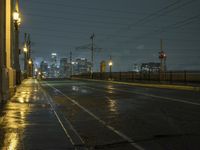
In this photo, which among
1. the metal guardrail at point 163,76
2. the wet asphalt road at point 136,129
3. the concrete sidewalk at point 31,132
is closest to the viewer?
the concrete sidewalk at point 31,132

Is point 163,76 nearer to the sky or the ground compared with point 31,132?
nearer to the sky

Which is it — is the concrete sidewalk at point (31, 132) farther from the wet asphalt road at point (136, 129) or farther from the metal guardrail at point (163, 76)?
the metal guardrail at point (163, 76)

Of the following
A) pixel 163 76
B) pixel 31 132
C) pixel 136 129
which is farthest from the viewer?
pixel 163 76

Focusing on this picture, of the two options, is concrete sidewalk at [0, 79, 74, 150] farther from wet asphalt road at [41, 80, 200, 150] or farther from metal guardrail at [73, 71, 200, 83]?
metal guardrail at [73, 71, 200, 83]

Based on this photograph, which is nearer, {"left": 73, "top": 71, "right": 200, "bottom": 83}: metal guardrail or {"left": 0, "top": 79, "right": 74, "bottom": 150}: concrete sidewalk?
{"left": 0, "top": 79, "right": 74, "bottom": 150}: concrete sidewalk

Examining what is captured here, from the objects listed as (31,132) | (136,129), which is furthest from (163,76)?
(31,132)

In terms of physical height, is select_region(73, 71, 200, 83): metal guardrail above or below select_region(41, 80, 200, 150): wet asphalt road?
above

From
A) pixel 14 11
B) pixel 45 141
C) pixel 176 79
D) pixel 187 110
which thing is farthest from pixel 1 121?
pixel 176 79

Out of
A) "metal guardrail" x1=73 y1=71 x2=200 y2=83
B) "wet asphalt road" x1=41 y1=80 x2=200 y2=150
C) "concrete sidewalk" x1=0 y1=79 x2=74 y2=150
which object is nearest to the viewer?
"concrete sidewalk" x1=0 y1=79 x2=74 y2=150

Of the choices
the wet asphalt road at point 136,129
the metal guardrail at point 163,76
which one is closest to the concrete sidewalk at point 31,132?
the wet asphalt road at point 136,129

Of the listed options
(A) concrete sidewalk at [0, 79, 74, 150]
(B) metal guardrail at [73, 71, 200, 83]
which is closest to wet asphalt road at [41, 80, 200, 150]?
(A) concrete sidewalk at [0, 79, 74, 150]

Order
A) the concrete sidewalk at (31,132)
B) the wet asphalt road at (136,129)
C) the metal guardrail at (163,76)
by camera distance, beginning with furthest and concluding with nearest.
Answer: the metal guardrail at (163,76), the wet asphalt road at (136,129), the concrete sidewalk at (31,132)

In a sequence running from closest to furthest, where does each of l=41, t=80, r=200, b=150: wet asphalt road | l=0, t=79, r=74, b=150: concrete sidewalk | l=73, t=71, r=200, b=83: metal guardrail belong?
l=0, t=79, r=74, b=150: concrete sidewalk → l=41, t=80, r=200, b=150: wet asphalt road → l=73, t=71, r=200, b=83: metal guardrail

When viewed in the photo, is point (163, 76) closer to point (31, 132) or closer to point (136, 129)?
point (136, 129)
